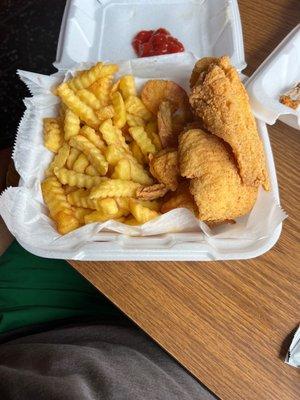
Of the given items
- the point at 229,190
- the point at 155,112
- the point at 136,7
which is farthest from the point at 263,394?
the point at 136,7

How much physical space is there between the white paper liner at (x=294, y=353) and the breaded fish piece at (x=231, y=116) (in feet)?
0.84

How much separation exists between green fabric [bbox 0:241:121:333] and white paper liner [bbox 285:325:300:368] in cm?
40

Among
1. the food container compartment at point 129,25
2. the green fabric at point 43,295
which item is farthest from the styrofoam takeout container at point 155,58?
the green fabric at point 43,295

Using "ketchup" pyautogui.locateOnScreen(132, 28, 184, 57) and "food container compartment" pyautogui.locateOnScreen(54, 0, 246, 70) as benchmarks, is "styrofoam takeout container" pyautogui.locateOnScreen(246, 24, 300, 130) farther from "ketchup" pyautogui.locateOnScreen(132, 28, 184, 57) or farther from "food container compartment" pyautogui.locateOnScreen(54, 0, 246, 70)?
"ketchup" pyautogui.locateOnScreen(132, 28, 184, 57)

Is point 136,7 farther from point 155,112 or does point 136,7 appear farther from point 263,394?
point 263,394

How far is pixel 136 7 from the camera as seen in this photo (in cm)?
144

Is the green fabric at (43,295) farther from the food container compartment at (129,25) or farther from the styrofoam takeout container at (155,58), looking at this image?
the food container compartment at (129,25)

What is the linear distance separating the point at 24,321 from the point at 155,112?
1.74 feet

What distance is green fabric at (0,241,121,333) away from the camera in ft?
3.32

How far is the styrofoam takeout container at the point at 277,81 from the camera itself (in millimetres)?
911

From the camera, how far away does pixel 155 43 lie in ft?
4.34

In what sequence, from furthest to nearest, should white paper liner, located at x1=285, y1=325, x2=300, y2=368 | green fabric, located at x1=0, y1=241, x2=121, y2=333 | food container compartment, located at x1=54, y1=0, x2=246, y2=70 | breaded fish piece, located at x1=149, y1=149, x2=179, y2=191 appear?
food container compartment, located at x1=54, y1=0, x2=246, y2=70 → green fabric, located at x1=0, y1=241, x2=121, y2=333 → breaded fish piece, located at x1=149, y1=149, x2=179, y2=191 → white paper liner, located at x1=285, y1=325, x2=300, y2=368

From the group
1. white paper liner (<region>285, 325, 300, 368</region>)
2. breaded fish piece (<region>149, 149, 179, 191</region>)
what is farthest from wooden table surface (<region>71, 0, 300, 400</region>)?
breaded fish piece (<region>149, 149, 179, 191</region>)

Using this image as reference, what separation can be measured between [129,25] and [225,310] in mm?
965
